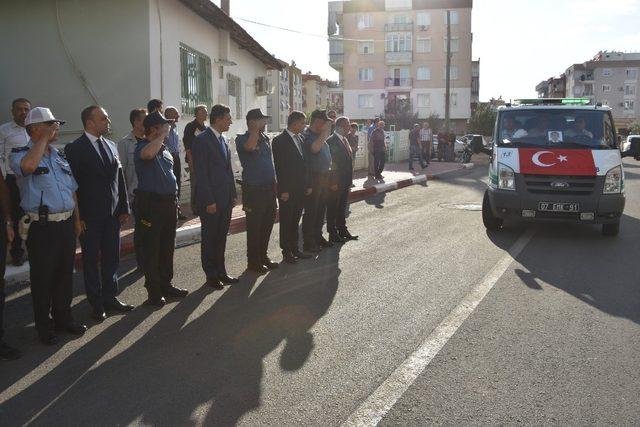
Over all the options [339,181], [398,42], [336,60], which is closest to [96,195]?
[339,181]

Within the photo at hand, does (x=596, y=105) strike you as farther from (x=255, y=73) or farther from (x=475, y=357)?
(x=255, y=73)

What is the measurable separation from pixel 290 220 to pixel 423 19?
63.3 m

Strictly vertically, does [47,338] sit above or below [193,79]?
below

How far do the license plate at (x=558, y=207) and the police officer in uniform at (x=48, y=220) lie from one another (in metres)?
6.70

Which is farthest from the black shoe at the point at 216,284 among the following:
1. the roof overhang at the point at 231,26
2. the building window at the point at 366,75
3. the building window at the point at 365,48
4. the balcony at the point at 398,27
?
the building window at the point at 365,48

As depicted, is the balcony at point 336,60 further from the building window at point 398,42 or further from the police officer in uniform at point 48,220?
the police officer in uniform at point 48,220

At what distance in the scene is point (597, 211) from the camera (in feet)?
29.6

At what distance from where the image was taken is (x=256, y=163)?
22.3 feet

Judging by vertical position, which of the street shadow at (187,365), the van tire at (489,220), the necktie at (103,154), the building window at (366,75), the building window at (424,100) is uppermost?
the building window at (366,75)

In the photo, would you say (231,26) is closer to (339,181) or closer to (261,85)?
(261,85)

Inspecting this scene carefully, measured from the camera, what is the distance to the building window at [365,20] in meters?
67.5

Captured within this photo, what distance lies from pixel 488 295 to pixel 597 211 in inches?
155

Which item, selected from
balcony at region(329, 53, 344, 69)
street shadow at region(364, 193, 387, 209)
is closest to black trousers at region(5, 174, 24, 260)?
street shadow at region(364, 193, 387, 209)

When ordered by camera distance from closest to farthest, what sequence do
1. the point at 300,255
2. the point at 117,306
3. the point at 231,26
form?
the point at 117,306, the point at 300,255, the point at 231,26
